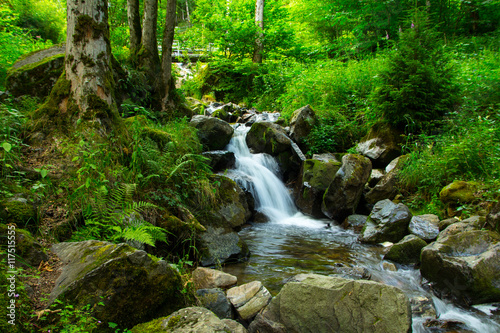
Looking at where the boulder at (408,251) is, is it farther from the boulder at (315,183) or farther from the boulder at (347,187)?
the boulder at (315,183)

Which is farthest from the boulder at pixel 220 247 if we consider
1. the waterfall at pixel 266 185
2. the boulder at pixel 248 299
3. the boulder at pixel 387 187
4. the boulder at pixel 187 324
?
the boulder at pixel 387 187

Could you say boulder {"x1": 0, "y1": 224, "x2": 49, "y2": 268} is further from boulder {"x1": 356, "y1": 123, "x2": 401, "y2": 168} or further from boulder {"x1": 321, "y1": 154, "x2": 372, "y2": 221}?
boulder {"x1": 356, "y1": 123, "x2": 401, "y2": 168}

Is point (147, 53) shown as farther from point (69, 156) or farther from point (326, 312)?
point (326, 312)

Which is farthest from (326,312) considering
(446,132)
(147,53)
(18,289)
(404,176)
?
(147,53)

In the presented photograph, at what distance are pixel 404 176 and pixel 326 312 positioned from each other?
583 centimetres

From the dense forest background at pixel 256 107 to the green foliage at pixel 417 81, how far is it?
0.03 meters

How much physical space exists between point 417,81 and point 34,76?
9734 millimetres

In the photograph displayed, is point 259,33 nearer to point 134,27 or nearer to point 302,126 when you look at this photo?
point 134,27

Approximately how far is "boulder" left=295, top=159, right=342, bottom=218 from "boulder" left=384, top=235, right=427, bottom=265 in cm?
336

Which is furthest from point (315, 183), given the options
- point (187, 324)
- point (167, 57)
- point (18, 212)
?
point (18, 212)

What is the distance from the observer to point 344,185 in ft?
26.2

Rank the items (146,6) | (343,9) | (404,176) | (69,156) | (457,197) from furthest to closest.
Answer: (343,9) → (146,6) → (404,176) → (457,197) → (69,156)

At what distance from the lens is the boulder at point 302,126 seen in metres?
10.8

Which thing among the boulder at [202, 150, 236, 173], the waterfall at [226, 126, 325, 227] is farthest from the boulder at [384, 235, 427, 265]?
the boulder at [202, 150, 236, 173]
